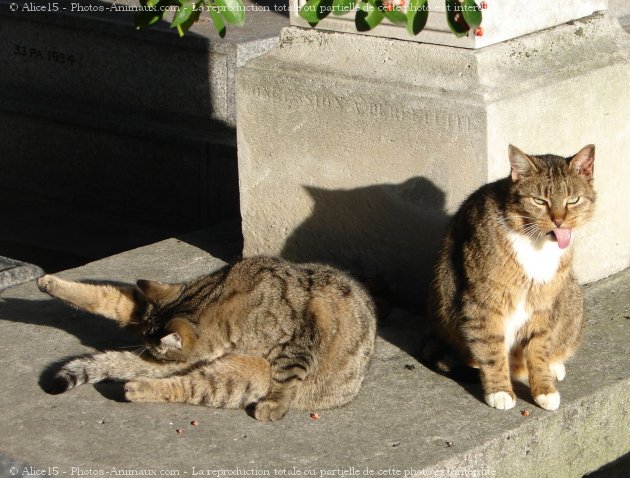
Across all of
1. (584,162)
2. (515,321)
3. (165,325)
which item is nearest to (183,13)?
(165,325)

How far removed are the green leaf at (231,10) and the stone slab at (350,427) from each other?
164 centimetres

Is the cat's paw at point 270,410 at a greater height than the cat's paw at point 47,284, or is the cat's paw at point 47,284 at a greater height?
the cat's paw at point 47,284

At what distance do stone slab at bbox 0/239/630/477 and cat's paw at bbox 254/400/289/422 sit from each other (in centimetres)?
3

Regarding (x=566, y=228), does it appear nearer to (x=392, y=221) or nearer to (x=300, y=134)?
(x=392, y=221)

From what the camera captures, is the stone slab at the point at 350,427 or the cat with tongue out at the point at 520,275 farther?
the cat with tongue out at the point at 520,275

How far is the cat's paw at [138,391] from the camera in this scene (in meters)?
4.50

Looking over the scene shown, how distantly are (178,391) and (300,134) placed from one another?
5.44 ft

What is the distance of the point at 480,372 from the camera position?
4.65 metres

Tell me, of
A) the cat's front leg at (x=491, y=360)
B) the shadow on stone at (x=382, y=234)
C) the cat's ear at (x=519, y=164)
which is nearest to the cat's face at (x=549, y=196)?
the cat's ear at (x=519, y=164)

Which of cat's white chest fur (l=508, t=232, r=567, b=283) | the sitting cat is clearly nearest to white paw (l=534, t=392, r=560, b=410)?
cat's white chest fur (l=508, t=232, r=567, b=283)

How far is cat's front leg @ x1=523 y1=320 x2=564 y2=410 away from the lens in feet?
14.9

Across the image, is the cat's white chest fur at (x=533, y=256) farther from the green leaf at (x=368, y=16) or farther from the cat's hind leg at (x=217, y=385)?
the green leaf at (x=368, y=16)

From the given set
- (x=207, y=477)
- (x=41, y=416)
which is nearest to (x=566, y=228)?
(x=207, y=477)

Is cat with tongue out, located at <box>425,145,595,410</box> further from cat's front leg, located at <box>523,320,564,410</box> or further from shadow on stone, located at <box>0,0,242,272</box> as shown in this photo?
shadow on stone, located at <box>0,0,242,272</box>
